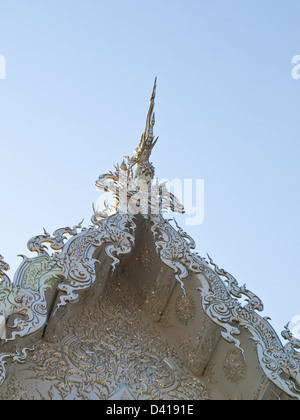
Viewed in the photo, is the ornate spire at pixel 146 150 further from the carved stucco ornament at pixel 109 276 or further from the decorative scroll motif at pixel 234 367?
the decorative scroll motif at pixel 234 367

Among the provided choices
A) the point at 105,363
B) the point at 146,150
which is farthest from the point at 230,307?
the point at 146,150

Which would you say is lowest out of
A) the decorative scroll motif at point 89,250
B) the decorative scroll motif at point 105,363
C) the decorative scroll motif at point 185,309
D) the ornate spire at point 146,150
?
the decorative scroll motif at point 105,363

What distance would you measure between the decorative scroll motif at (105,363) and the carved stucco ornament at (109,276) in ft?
0.14

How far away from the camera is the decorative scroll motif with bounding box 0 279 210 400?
13.1 ft

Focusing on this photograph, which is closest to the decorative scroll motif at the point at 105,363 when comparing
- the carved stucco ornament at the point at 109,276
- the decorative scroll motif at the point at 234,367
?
the carved stucco ornament at the point at 109,276

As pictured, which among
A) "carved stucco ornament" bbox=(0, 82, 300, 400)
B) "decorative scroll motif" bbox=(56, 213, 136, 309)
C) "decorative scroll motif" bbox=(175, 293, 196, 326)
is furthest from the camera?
"decorative scroll motif" bbox=(175, 293, 196, 326)

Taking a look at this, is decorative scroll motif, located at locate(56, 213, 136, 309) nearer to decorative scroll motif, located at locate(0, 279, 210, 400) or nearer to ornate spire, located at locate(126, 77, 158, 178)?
decorative scroll motif, located at locate(0, 279, 210, 400)

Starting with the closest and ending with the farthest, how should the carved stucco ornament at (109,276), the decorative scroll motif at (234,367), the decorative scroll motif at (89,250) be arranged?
the carved stucco ornament at (109,276) < the decorative scroll motif at (89,250) < the decorative scroll motif at (234,367)

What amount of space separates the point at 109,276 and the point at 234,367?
1.29 metres

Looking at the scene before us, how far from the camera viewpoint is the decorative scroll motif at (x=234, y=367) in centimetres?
416

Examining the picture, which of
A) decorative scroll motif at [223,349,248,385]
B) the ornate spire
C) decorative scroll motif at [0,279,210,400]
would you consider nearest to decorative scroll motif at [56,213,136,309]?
decorative scroll motif at [0,279,210,400]

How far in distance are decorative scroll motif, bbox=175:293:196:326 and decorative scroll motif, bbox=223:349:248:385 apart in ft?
1.40
